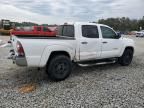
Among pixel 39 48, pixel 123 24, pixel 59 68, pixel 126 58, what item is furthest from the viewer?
pixel 123 24

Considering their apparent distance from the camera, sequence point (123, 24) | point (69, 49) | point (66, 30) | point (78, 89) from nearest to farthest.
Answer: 1. point (78, 89)
2. point (69, 49)
3. point (66, 30)
4. point (123, 24)

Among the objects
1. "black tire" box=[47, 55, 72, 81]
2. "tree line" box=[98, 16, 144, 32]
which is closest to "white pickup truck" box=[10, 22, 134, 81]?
"black tire" box=[47, 55, 72, 81]

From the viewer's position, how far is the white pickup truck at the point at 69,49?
593 centimetres

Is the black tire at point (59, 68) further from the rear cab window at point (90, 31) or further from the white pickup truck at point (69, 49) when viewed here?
the rear cab window at point (90, 31)

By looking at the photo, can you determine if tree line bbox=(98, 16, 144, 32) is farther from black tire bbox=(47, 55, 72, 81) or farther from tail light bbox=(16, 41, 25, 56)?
tail light bbox=(16, 41, 25, 56)

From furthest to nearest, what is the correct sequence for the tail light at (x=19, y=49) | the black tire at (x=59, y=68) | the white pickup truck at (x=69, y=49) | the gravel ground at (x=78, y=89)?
the black tire at (x=59, y=68), the white pickup truck at (x=69, y=49), the tail light at (x=19, y=49), the gravel ground at (x=78, y=89)

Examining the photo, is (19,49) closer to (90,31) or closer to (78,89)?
(78,89)

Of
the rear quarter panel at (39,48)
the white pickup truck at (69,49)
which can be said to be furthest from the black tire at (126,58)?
the rear quarter panel at (39,48)

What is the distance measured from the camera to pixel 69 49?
670 centimetres

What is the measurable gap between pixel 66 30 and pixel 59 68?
64.7 inches

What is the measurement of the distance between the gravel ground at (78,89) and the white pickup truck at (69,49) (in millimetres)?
512

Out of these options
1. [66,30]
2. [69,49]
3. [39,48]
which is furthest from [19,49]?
[66,30]

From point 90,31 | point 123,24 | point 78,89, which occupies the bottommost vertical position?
point 78,89

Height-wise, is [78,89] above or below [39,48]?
below
